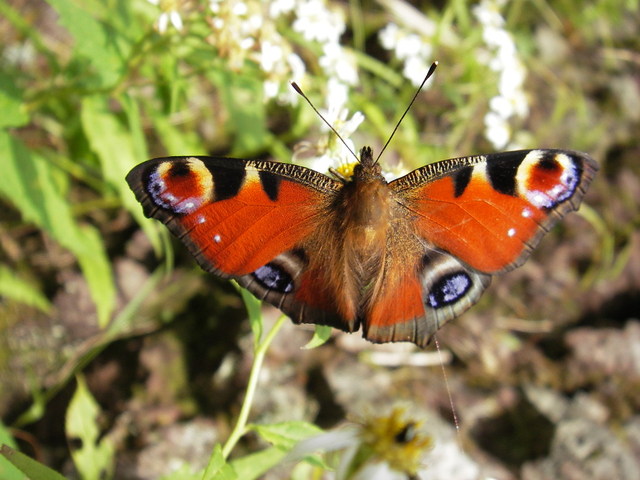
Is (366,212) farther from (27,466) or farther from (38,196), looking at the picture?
(38,196)

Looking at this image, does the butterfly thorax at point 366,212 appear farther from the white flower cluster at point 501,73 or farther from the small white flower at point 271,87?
the white flower cluster at point 501,73

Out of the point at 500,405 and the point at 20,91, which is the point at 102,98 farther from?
the point at 500,405

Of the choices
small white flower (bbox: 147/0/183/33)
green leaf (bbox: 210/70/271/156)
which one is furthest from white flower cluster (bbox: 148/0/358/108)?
green leaf (bbox: 210/70/271/156)

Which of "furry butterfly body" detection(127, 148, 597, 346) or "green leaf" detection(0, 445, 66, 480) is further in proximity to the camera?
"furry butterfly body" detection(127, 148, 597, 346)

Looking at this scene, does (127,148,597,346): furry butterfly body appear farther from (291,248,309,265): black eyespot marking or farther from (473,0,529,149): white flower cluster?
(473,0,529,149): white flower cluster

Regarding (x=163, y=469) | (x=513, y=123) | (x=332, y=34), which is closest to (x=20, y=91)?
(x=332, y=34)
